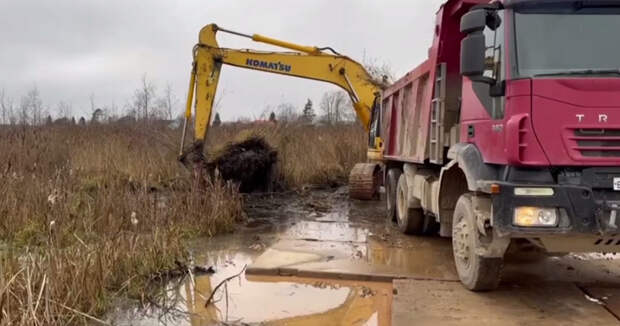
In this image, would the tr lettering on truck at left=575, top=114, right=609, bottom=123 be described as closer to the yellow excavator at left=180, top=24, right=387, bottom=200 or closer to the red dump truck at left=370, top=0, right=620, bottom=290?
the red dump truck at left=370, top=0, right=620, bottom=290

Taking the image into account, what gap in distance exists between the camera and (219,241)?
26.2 ft

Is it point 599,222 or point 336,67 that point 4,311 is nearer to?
point 599,222

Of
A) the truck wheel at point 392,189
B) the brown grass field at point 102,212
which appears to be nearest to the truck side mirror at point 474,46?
the brown grass field at point 102,212

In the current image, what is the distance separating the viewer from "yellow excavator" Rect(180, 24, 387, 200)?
11.7 metres

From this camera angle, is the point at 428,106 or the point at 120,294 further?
the point at 428,106

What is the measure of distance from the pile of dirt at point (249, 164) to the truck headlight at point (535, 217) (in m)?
8.31

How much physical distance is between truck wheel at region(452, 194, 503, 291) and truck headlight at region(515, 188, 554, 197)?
0.73 m

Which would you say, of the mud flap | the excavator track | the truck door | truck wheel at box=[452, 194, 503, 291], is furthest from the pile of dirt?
the mud flap

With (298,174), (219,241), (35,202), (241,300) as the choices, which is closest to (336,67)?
(298,174)

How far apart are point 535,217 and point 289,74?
8.41 metres

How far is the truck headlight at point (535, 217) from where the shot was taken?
14.5ft

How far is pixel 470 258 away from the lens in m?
5.27

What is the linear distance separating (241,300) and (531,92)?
9.89ft

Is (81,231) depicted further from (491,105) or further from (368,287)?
(491,105)
